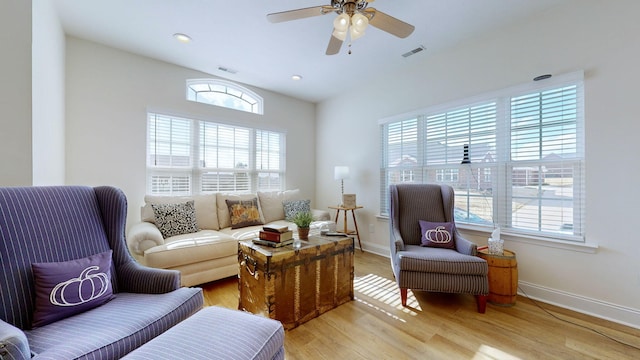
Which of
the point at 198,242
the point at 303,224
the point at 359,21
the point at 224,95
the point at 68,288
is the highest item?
the point at 224,95

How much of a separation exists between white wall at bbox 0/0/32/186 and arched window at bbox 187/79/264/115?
189cm

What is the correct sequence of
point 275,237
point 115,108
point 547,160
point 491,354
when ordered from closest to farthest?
point 491,354, point 275,237, point 547,160, point 115,108

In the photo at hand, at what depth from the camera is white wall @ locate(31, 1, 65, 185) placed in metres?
1.79

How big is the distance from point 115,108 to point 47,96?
3.14 feet

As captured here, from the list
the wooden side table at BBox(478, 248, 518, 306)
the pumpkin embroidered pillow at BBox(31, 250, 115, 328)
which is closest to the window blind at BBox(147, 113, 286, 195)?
the pumpkin embroidered pillow at BBox(31, 250, 115, 328)

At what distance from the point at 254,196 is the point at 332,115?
2.10m

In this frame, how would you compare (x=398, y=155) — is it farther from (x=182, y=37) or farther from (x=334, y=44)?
(x=182, y=37)

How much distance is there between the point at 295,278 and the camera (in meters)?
1.92

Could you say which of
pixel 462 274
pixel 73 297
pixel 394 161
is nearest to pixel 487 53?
pixel 394 161

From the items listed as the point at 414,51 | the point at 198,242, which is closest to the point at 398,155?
the point at 414,51

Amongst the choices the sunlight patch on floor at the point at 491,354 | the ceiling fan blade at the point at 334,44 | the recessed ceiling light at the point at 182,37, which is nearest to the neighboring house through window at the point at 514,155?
the sunlight patch on floor at the point at 491,354

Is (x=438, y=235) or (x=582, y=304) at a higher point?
(x=438, y=235)

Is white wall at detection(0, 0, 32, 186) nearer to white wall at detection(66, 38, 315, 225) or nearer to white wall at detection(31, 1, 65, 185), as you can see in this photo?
white wall at detection(31, 1, 65, 185)

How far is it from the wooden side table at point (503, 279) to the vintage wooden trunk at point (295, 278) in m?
1.28
